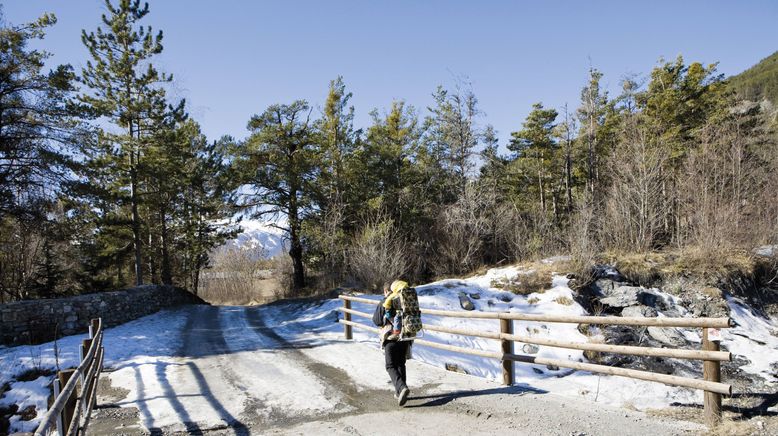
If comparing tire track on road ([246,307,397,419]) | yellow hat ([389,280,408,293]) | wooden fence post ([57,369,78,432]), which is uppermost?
yellow hat ([389,280,408,293])

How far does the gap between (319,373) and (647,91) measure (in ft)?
107

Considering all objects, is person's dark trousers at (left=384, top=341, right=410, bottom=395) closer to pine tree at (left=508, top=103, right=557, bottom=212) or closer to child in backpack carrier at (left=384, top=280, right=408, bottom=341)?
child in backpack carrier at (left=384, top=280, right=408, bottom=341)

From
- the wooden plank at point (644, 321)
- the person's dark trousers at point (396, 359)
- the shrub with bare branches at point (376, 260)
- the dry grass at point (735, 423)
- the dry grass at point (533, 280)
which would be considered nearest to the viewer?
the dry grass at point (735, 423)

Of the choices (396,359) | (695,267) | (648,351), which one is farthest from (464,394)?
(695,267)

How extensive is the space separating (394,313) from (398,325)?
0.18 m

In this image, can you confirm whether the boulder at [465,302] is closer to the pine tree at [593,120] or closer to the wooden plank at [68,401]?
the wooden plank at [68,401]

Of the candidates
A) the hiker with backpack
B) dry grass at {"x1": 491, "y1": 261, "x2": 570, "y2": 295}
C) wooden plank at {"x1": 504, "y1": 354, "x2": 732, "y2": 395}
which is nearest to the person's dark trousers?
the hiker with backpack

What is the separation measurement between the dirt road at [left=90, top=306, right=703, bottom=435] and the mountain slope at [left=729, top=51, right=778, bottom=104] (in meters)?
96.9

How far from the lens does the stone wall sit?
12266mm

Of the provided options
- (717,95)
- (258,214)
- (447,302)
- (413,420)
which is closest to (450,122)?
(258,214)

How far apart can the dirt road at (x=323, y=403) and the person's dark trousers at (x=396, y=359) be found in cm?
37

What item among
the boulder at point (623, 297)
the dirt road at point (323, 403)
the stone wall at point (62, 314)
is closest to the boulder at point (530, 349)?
the boulder at point (623, 297)

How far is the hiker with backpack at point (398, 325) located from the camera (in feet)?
20.7

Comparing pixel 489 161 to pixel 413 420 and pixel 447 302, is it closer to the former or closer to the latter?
pixel 447 302
